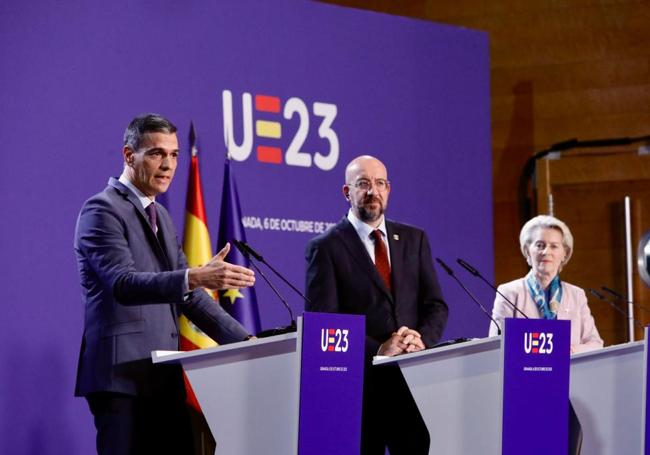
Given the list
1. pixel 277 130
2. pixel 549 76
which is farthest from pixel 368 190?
pixel 549 76

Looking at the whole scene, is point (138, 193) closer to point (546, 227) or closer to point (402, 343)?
point (402, 343)

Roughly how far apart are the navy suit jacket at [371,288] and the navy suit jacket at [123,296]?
30.6 inches

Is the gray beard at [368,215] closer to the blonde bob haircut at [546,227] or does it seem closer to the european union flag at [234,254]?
the blonde bob haircut at [546,227]

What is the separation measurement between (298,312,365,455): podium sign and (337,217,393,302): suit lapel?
3.15ft

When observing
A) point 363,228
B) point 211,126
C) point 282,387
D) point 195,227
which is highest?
point 211,126

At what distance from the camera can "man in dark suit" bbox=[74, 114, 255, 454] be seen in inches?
129

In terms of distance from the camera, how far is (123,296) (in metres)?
3.30

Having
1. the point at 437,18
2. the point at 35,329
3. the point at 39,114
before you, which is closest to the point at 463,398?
the point at 35,329

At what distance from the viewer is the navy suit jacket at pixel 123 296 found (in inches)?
130

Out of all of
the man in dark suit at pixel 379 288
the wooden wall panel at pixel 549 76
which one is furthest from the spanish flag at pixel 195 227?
the wooden wall panel at pixel 549 76

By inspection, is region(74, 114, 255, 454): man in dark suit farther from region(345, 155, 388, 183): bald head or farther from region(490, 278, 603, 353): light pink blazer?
region(490, 278, 603, 353): light pink blazer

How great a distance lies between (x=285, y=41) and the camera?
6066 millimetres

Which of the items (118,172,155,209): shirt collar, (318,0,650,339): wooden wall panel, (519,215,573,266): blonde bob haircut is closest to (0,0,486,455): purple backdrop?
(318,0,650,339): wooden wall panel

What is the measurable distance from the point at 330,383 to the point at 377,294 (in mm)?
1043
